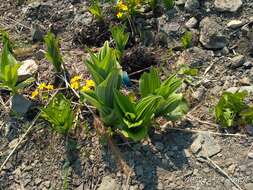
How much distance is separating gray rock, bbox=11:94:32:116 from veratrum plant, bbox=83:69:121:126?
0.61m

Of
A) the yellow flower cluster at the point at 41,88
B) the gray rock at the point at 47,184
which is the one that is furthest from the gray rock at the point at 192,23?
the gray rock at the point at 47,184

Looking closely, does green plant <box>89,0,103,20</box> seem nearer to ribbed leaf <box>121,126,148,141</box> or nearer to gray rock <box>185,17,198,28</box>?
gray rock <box>185,17,198,28</box>

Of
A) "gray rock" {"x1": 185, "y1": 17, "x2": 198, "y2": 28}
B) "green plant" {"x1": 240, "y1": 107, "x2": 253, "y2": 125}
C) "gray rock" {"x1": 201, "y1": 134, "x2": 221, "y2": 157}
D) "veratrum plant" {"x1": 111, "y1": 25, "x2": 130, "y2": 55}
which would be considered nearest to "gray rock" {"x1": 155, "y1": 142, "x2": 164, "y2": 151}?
"gray rock" {"x1": 201, "y1": 134, "x2": 221, "y2": 157}

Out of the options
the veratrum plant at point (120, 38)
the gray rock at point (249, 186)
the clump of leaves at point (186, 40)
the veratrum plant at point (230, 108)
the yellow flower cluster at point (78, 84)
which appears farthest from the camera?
the clump of leaves at point (186, 40)

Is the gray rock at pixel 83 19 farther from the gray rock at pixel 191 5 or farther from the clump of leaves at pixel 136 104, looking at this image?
the clump of leaves at pixel 136 104

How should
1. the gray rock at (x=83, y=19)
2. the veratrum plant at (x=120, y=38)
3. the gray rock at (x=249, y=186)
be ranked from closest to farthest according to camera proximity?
the gray rock at (x=249, y=186) < the veratrum plant at (x=120, y=38) < the gray rock at (x=83, y=19)

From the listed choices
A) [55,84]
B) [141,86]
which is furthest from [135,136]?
[55,84]

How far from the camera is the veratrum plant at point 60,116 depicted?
118 inches

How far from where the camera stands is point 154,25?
3938 millimetres

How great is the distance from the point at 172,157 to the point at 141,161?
0.21 m

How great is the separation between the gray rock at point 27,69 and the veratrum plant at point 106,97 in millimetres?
751

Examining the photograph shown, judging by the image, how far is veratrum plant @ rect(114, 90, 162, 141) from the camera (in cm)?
288

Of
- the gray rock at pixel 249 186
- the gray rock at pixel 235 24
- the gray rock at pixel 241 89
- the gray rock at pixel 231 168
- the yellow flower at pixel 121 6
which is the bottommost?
the gray rock at pixel 249 186

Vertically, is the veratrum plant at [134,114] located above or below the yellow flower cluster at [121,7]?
below
